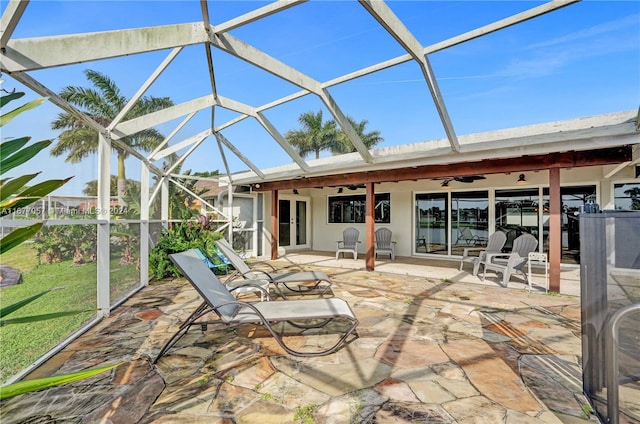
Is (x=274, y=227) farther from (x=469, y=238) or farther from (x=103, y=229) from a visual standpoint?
(x=469, y=238)

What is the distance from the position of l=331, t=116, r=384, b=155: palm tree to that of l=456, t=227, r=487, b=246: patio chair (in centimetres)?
1688

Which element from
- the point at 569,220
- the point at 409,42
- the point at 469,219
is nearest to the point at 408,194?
the point at 469,219

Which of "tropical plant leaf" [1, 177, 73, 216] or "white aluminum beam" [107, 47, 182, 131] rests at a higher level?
"white aluminum beam" [107, 47, 182, 131]

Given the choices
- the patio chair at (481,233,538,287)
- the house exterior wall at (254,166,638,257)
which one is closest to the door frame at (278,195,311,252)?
the house exterior wall at (254,166,638,257)

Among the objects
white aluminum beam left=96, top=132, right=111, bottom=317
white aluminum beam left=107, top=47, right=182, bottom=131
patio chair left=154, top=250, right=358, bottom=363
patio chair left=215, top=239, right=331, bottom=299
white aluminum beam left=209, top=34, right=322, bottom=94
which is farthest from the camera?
patio chair left=215, top=239, right=331, bottom=299

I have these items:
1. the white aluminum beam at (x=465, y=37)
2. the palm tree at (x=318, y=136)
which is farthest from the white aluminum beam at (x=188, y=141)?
the palm tree at (x=318, y=136)

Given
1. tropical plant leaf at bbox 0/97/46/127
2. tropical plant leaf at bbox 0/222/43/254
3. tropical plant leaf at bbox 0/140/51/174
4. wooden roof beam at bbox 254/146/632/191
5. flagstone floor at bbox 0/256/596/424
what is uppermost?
wooden roof beam at bbox 254/146/632/191

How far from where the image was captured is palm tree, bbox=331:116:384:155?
26781 millimetres

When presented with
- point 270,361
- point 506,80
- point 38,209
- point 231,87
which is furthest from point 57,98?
point 506,80

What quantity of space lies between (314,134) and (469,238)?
62.8 feet

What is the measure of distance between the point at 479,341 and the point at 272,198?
8496 mm

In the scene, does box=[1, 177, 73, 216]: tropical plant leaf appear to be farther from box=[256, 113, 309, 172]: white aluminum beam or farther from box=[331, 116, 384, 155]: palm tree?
box=[331, 116, 384, 155]: palm tree

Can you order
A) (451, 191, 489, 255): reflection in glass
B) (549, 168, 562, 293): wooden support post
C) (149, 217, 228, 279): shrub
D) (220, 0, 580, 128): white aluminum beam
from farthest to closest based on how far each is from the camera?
(451, 191, 489, 255): reflection in glass
(149, 217, 228, 279): shrub
(549, 168, 562, 293): wooden support post
(220, 0, 580, 128): white aluminum beam

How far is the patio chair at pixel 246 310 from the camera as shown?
3394mm
